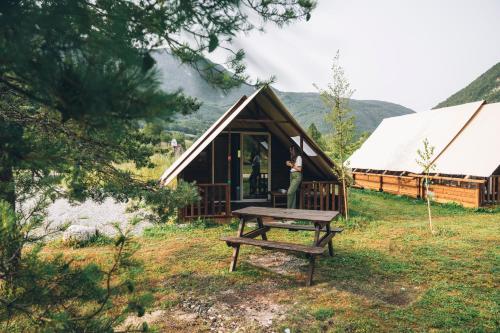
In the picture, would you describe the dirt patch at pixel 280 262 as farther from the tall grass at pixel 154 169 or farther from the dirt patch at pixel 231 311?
the tall grass at pixel 154 169

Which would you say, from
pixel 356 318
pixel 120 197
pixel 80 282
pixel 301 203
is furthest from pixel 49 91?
pixel 301 203

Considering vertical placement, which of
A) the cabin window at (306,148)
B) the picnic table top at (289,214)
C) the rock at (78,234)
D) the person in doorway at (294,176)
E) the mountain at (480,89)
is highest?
the mountain at (480,89)

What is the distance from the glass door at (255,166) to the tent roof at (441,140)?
7161 millimetres

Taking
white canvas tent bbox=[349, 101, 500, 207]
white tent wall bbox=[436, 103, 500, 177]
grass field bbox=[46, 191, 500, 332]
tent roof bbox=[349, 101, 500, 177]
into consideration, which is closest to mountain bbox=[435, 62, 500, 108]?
tent roof bbox=[349, 101, 500, 177]

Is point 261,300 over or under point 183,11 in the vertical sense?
under

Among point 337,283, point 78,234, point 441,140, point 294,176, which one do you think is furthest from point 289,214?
point 441,140

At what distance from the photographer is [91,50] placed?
150 centimetres

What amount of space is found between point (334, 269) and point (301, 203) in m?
4.69

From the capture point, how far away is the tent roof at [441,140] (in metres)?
13.4

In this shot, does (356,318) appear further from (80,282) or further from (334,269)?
(80,282)

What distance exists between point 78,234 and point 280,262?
482 centimetres

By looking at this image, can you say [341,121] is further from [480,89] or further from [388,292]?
[480,89]

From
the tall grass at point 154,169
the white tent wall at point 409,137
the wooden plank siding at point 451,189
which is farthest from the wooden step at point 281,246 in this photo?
the tall grass at point 154,169

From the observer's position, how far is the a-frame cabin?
10633 mm
